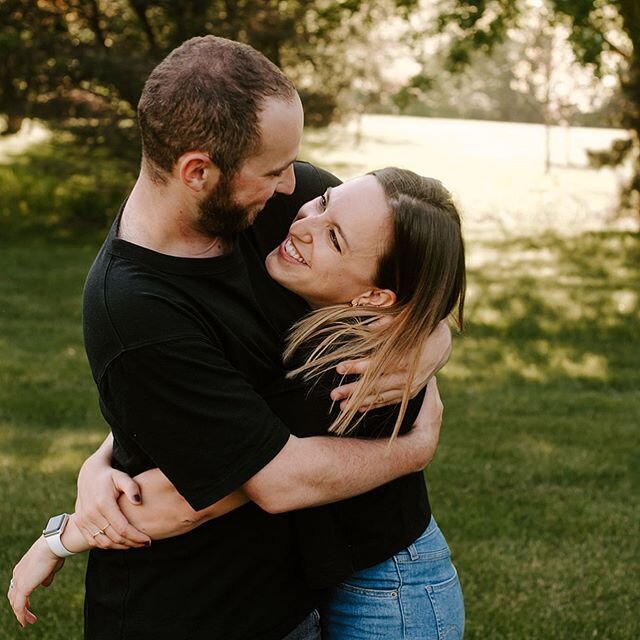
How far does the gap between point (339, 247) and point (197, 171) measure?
42 centimetres

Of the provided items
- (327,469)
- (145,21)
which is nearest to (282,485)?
(327,469)

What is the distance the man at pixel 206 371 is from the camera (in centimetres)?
202

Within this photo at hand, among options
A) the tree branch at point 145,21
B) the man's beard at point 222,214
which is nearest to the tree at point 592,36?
the tree branch at point 145,21

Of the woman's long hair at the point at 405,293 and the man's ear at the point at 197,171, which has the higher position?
the man's ear at the point at 197,171

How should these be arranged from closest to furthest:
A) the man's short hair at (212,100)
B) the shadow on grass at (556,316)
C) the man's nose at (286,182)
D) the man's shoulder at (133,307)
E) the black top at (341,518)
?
the man's shoulder at (133,307) < the man's short hair at (212,100) < the black top at (341,518) < the man's nose at (286,182) < the shadow on grass at (556,316)

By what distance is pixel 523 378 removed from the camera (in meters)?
7.96

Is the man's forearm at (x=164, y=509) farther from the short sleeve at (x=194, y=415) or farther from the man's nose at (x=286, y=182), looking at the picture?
the man's nose at (x=286, y=182)

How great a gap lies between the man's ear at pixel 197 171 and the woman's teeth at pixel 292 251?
33 centimetres

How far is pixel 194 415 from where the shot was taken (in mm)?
2018

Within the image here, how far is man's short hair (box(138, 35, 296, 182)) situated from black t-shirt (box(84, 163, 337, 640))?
24cm

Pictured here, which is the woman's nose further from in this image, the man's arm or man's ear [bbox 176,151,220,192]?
the man's arm

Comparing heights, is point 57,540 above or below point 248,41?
above

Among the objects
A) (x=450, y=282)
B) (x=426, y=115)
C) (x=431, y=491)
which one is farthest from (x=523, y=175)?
(x=426, y=115)

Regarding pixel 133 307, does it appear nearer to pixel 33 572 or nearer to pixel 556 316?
pixel 33 572
